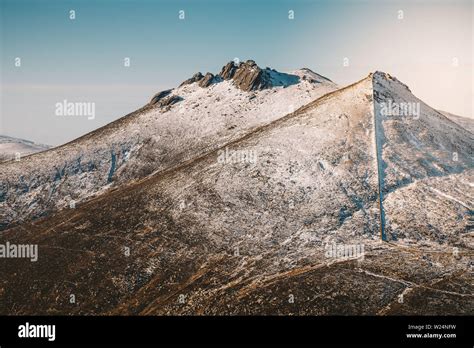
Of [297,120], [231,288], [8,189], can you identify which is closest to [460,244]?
[231,288]

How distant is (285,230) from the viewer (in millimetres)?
41219

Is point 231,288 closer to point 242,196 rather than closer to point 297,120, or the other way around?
point 242,196

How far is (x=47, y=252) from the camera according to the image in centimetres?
4241

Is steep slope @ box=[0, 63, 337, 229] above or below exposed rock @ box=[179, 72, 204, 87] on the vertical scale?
below

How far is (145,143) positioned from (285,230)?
38.5 metres

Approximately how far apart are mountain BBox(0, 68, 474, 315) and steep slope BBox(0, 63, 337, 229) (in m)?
4.51

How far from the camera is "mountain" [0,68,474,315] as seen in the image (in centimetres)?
3203

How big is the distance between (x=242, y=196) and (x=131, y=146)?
31.6 meters

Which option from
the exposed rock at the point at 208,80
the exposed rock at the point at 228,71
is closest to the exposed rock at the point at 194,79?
the exposed rock at the point at 208,80
